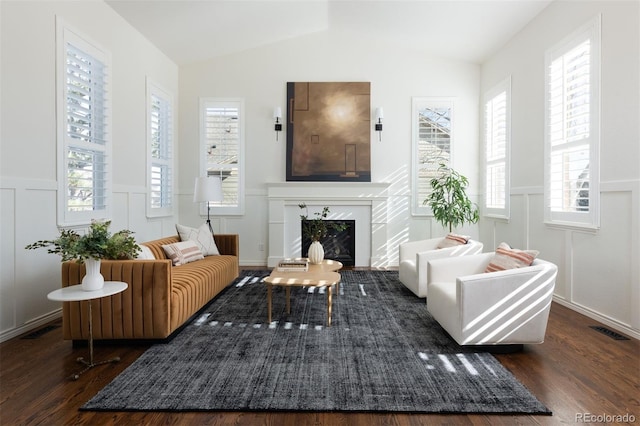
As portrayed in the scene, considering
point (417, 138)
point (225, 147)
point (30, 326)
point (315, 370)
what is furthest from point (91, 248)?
point (417, 138)

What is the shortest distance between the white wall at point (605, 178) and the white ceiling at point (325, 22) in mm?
680

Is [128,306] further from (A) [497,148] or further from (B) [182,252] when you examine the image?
(A) [497,148]

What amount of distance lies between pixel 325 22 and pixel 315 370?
5420 millimetres

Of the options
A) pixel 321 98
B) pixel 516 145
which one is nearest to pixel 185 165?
pixel 321 98

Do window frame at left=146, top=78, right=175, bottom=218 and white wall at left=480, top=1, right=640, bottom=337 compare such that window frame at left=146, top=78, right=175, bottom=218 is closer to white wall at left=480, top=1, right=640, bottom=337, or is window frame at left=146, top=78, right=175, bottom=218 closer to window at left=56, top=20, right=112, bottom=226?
window at left=56, top=20, right=112, bottom=226

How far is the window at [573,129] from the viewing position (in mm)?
3572

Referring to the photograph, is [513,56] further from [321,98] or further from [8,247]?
[8,247]

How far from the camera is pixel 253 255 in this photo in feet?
21.0

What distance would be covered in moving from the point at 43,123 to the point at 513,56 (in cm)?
580

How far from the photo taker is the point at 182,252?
4.30 metres

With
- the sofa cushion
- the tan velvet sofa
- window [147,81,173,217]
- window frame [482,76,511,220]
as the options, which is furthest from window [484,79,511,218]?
window [147,81,173,217]

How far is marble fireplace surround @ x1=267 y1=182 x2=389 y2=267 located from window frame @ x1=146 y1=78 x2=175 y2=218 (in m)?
1.62

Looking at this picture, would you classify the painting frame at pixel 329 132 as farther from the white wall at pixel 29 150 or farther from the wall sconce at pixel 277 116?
the white wall at pixel 29 150

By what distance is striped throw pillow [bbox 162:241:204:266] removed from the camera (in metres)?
4.19
